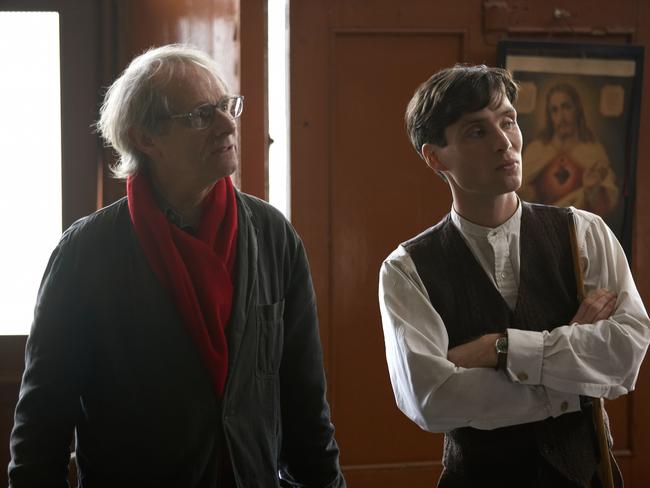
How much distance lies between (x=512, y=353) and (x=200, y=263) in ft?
2.26

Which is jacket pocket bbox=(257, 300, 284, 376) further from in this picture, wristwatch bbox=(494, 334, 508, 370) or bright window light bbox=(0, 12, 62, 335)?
bright window light bbox=(0, 12, 62, 335)

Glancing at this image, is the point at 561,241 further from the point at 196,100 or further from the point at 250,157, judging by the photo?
the point at 250,157

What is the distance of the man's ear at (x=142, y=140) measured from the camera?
1.75 m

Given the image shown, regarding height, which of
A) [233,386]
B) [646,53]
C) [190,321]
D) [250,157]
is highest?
[646,53]

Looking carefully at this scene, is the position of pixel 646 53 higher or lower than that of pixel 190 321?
higher

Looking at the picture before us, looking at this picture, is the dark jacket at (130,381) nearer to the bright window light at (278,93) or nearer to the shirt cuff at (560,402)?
the shirt cuff at (560,402)

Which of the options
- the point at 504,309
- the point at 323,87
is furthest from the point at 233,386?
the point at 323,87

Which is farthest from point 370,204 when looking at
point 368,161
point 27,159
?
point 27,159

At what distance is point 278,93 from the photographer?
3.36 m

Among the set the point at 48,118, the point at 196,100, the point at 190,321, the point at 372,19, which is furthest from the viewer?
the point at 372,19

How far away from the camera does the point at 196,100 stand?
1708 millimetres

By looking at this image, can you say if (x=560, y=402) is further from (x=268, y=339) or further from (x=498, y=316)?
(x=268, y=339)

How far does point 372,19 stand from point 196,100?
1.75 meters

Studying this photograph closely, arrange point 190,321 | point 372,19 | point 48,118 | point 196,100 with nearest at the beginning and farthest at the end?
point 190,321 → point 196,100 → point 48,118 → point 372,19
